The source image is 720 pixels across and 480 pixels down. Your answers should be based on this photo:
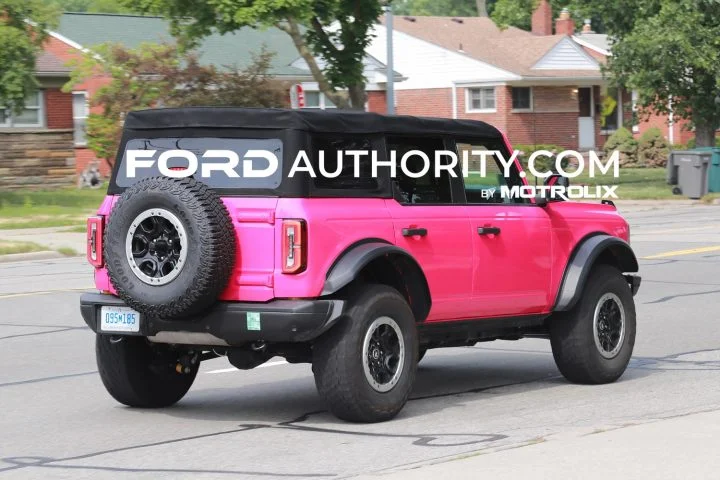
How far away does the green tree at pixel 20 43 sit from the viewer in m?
33.4

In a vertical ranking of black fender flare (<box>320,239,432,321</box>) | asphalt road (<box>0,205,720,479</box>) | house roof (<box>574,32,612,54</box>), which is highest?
house roof (<box>574,32,612,54</box>)

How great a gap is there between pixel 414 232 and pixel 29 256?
53.9 ft

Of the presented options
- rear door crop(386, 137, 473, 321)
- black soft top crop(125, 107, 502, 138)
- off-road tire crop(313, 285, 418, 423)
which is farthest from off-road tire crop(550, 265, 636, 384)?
off-road tire crop(313, 285, 418, 423)

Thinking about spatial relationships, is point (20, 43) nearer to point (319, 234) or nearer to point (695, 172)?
point (695, 172)

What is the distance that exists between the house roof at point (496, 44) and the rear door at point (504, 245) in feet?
154

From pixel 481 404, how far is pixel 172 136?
2.75 metres

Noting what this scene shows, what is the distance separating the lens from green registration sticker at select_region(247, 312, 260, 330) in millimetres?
7924

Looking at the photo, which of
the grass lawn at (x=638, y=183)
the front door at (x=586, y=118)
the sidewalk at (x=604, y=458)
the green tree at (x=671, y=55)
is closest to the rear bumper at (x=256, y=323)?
the sidewalk at (x=604, y=458)

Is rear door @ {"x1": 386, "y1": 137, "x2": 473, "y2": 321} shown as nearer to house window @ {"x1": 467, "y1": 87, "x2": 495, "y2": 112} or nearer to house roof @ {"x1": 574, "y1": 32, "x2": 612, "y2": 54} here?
house window @ {"x1": 467, "y1": 87, "x2": 495, "y2": 112}

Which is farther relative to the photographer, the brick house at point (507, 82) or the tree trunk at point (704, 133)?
the brick house at point (507, 82)

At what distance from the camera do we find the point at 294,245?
7.93m

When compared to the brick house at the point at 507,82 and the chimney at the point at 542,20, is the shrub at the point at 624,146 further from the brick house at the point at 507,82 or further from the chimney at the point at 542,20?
the chimney at the point at 542,20

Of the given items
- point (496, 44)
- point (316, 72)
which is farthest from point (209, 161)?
point (496, 44)

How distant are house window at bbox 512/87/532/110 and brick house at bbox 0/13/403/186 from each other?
19.5 feet
